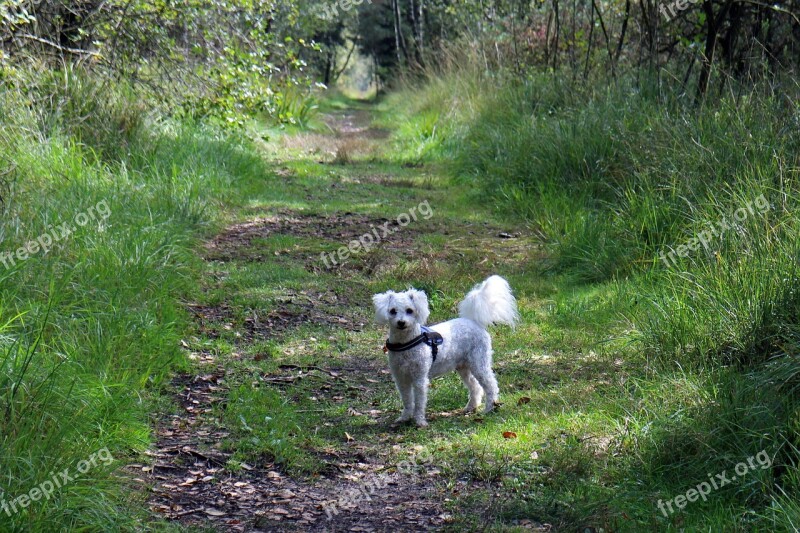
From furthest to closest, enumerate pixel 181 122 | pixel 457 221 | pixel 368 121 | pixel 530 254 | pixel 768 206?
pixel 368 121, pixel 181 122, pixel 457 221, pixel 530 254, pixel 768 206

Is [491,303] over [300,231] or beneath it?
over

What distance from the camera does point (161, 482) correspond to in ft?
13.9

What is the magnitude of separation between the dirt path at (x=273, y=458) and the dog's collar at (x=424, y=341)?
0.51m

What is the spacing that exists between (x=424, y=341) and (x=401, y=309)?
10.2 inches

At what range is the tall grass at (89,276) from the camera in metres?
3.59

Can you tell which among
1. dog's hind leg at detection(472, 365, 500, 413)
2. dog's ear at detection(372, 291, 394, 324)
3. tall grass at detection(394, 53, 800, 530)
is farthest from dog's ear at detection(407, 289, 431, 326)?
tall grass at detection(394, 53, 800, 530)

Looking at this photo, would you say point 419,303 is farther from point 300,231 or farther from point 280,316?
point 300,231

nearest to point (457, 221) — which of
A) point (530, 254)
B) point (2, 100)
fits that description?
point (530, 254)

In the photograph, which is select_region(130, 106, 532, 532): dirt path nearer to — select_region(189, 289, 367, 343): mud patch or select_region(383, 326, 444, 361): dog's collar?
select_region(189, 289, 367, 343): mud patch

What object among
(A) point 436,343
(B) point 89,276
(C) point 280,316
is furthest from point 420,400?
(B) point 89,276

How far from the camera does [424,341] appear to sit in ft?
16.9

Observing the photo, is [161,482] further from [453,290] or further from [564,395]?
[453,290]

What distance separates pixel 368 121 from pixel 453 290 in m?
18.2

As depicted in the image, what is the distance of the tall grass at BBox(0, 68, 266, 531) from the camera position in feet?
11.8
